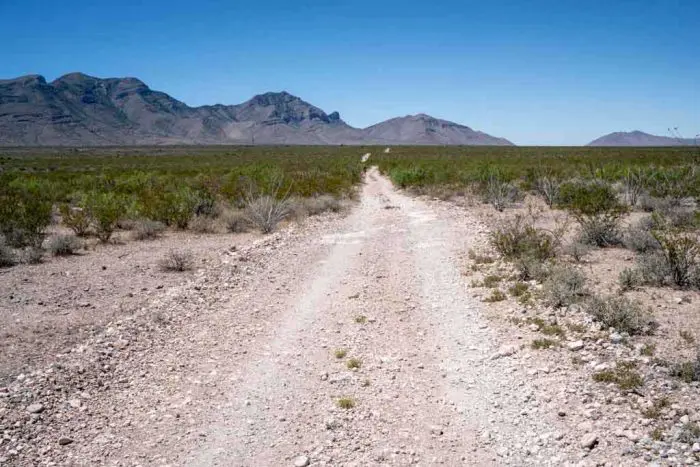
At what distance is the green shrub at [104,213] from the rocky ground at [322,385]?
16.3ft

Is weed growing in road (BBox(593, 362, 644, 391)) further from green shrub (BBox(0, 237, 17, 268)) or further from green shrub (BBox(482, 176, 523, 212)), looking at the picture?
green shrub (BBox(482, 176, 523, 212))

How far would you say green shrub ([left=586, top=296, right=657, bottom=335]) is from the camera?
594cm

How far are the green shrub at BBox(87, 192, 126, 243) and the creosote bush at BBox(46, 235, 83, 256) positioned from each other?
1331 mm

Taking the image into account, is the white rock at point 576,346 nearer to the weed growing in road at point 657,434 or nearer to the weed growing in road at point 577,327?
the weed growing in road at point 577,327

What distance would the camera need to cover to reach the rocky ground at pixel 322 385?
4152 mm

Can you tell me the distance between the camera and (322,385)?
5297 mm

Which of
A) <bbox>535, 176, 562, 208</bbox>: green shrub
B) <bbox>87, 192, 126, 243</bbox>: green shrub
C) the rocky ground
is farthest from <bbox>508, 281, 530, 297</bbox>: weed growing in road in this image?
<bbox>535, 176, 562, 208</bbox>: green shrub

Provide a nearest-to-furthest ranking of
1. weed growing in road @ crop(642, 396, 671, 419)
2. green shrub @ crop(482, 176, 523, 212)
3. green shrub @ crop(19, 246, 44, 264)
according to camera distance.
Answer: weed growing in road @ crop(642, 396, 671, 419), green shrub @ crop(19, 246, 44, 264), green shrub @ crop(482, 176, 523, 212)

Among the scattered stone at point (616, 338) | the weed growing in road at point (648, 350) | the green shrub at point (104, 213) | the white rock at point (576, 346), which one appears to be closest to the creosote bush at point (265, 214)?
the green shrub at point (104, 213)

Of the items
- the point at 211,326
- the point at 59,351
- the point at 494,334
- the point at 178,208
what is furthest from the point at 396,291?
the point at 178,208

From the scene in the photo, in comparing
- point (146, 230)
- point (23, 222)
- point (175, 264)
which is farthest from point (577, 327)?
point (23, 222)

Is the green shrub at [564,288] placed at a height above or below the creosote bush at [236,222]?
above

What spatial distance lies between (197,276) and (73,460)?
19.1 feet

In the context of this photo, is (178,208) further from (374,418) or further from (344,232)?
(374,418)
